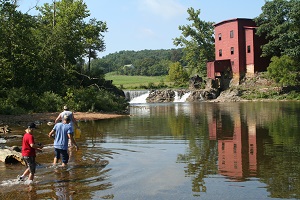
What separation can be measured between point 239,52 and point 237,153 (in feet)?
180

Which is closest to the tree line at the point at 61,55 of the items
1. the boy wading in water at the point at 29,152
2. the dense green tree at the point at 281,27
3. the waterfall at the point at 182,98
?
the dense green tree at the point at 281,27

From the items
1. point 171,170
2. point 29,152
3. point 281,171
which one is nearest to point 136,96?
point 171,170

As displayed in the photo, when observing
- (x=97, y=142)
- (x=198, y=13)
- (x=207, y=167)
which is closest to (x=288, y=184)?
(x=207, y=167)

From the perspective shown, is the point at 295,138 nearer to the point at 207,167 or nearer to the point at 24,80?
the point at 207,167

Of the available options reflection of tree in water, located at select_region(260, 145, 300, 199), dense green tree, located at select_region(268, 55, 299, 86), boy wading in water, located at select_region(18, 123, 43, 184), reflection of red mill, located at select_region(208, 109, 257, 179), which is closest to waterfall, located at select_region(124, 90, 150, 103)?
dense green tree, located at select_region(268, 55, 299, 86)

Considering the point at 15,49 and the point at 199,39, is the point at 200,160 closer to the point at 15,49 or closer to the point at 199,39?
the point at 15,49

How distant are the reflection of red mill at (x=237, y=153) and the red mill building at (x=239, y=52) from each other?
47523mm

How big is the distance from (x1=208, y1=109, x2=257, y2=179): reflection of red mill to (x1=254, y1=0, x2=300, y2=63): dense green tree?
4411 cm

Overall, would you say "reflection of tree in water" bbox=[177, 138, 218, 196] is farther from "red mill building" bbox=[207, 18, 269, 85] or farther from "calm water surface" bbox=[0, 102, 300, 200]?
"red mill building" bbox=[207, 18, 269, 85]

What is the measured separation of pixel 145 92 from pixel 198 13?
20979 mm

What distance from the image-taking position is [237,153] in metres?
13.0

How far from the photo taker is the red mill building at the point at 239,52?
64.4 meters

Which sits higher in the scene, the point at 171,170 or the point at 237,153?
the point at 237,153

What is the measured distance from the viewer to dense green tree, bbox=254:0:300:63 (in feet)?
193
